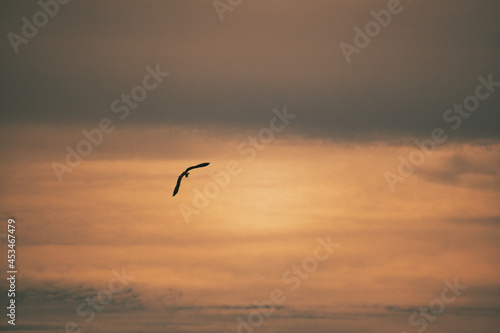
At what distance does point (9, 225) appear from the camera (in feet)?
280
